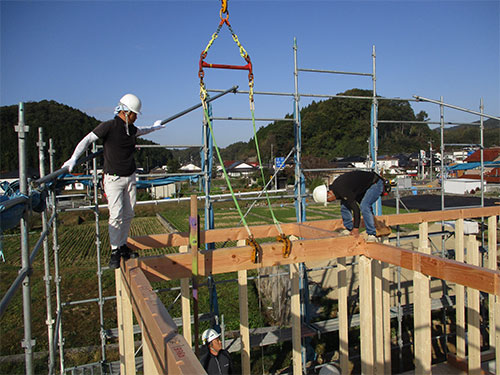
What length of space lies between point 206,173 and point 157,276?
10.5ft

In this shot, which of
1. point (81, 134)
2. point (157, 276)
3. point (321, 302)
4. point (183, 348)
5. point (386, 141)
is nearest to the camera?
point (183, 348)

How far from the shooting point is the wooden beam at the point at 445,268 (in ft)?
9.03

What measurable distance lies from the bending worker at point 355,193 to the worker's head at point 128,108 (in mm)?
2597

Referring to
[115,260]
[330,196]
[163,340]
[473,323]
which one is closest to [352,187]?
[330,196]

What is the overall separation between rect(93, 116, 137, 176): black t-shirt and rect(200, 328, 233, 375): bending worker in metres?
1.96

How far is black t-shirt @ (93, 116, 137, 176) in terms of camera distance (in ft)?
11.2

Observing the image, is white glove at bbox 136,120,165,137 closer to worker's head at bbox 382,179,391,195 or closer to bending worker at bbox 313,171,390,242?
bending worker at bbox 313,171,390,242

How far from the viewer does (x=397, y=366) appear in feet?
22.1

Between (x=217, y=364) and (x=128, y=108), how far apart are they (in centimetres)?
265

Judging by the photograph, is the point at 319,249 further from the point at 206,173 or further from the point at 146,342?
the point at 206,173

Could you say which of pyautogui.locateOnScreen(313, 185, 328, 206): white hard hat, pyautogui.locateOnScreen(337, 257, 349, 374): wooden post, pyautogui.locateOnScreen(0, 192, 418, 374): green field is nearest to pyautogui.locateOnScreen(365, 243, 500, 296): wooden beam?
pyautogui.locateOnScreen(337, 257, 349, 374): wooden post

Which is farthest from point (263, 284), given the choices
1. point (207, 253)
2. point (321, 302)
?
point (207, 253)

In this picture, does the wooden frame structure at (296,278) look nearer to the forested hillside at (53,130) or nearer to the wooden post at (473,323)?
the wooden post at (473,323)

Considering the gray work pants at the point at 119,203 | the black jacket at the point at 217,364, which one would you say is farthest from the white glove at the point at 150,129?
the black jacket at the point at 217,364
